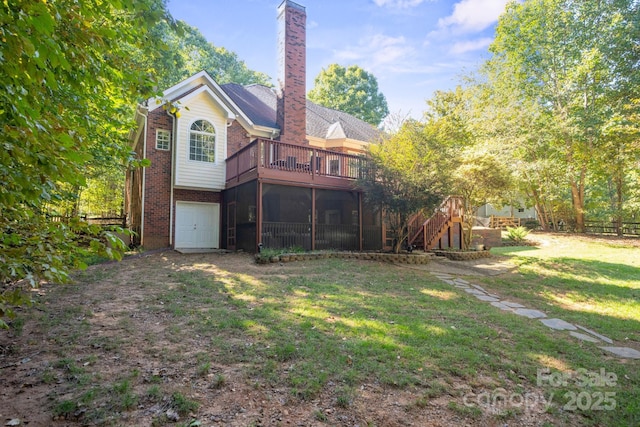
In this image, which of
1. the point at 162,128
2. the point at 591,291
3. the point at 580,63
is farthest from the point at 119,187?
the point at 580,63

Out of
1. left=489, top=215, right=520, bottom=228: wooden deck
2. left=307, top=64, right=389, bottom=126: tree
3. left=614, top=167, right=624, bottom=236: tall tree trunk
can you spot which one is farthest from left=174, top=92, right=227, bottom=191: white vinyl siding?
left=614, top=167, right=624, bottom=236: tall tree trunk

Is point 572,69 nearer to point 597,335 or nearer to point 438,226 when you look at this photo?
point 438,226

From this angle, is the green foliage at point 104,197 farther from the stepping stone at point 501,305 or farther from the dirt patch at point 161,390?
the stepping stone at point 501,305

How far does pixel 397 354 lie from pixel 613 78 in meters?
20.1

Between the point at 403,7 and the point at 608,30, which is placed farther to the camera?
the point at 608,30

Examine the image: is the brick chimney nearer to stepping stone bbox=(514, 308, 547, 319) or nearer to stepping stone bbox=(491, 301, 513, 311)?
stepping stone bbox=(491, 301, 513, 311)

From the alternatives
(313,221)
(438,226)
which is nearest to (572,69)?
(438,226)

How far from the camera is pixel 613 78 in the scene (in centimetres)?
1597

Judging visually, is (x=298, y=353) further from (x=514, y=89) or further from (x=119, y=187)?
(x=119, y=187)

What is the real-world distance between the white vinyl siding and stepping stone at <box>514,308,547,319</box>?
10226 mm

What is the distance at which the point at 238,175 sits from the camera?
36.4 feet

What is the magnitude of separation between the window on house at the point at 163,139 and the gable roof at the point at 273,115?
128 inches

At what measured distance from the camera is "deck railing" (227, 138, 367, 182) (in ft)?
31.8

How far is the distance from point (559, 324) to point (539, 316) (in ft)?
1.31
